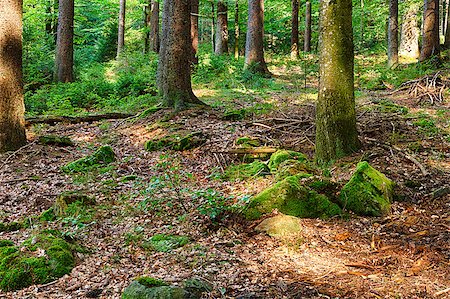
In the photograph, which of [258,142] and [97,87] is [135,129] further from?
[97,87]

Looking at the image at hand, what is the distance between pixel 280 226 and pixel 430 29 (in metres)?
13.4

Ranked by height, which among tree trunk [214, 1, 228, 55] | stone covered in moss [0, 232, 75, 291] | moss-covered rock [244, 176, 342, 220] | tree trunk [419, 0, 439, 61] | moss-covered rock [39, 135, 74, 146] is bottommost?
stone covered in moss [0, 232, 75, 291]

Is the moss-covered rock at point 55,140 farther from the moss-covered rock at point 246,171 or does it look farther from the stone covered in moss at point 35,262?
the stone covered in moss at point 35,262

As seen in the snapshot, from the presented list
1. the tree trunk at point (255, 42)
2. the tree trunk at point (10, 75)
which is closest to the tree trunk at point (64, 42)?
the tree trunk at point (255, 42)

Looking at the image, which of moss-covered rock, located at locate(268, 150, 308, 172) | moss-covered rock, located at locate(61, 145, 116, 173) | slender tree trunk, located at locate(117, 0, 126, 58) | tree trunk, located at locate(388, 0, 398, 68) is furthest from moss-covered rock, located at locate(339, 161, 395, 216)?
slender tree trunk, located at locate(117, 0, 126, 58)

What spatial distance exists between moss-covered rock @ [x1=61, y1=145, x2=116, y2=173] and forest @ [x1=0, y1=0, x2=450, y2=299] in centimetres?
4

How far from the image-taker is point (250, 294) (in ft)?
12.9

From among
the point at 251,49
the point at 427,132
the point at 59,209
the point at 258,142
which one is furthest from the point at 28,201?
the point at 251,49

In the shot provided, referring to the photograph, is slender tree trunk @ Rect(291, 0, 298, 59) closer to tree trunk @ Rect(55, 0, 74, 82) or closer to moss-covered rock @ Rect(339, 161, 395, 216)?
tree trunk @ Rect(55, 0, 74, 82)

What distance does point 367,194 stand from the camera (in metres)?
5.85

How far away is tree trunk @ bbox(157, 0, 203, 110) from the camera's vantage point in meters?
11.1

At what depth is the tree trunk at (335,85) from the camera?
6.90 metres

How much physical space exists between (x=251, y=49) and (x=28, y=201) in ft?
44.1

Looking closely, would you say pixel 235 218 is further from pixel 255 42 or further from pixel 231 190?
pixel 255 42
